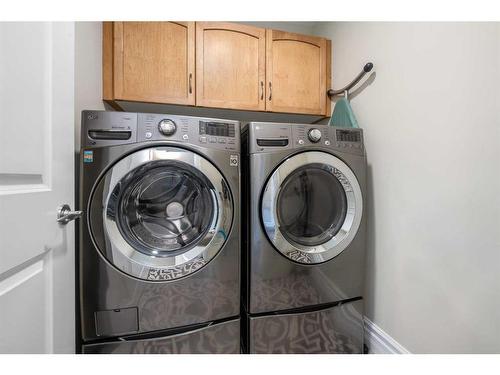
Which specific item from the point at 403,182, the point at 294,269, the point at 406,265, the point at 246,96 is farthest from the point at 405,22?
the point at 294,269

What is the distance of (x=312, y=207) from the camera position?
1.11 meters

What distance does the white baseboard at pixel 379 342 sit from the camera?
1047mm

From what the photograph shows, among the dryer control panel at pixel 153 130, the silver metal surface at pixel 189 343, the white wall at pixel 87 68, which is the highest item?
the white wall at pixel 87 68

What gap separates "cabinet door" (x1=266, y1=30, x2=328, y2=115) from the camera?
1402mm

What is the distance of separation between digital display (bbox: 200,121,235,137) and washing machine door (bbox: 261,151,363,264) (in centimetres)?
30

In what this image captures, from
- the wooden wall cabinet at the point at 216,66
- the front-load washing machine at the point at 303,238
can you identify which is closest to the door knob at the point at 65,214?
the front-load washing machine at the point at 303,238

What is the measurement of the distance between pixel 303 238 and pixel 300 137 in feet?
1.72

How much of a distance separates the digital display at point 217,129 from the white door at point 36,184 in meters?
0.47

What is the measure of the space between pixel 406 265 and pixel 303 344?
0.65 meters

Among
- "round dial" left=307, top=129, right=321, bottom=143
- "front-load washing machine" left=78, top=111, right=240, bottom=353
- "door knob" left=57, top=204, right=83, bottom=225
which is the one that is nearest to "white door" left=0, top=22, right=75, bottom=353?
"door knob" left=57, top=204, right=83, bottom=225

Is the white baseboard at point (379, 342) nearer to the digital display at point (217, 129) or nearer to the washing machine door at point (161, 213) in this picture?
the washing machine door at point (161, 213)

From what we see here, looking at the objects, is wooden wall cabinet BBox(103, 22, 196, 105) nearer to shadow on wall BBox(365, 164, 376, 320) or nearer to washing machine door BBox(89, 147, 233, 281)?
washing machine door BBox(89, 147, 233, 281)

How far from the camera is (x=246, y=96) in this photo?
1.37 meters
